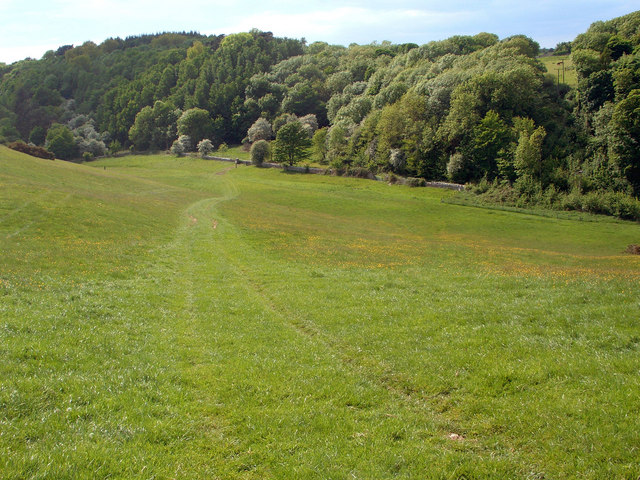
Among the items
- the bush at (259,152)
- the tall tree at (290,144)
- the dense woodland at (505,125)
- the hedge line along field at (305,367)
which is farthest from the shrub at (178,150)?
the hedge line along field at (305,367)

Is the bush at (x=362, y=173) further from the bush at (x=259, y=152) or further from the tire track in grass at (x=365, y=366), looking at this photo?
the tire track in grass at (x=365, y=366)

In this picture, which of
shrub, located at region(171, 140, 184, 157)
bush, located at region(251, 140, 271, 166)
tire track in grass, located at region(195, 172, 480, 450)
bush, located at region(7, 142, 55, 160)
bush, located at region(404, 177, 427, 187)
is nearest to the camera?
tire track in grass, located at region(195, 172, 480, 450)

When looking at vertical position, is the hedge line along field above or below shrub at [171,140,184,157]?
below

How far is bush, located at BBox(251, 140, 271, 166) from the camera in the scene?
129750mm

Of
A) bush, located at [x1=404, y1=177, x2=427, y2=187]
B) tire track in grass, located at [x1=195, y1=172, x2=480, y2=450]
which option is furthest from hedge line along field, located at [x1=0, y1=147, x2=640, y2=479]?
bush, located at [x1=404, y1=177, x2=427, y2=187]

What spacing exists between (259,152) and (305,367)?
405 ft

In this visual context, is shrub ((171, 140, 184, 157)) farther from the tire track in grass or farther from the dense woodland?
the tire track in grass

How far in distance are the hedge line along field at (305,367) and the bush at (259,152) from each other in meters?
103

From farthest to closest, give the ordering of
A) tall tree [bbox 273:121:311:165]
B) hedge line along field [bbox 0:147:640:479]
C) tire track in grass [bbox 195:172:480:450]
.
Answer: tall tree [bbox 273:121:311:165] → tire track in grass [bbox 195:172:480:450] → hedge line along field [bbox 0:147:640:479]

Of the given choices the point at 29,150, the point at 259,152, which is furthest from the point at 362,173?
the point at 29,150

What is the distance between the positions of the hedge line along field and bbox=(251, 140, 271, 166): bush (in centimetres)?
10280

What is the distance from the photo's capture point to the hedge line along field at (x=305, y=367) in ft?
25.8

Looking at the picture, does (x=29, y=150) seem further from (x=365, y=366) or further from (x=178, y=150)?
(x=365, y=366)

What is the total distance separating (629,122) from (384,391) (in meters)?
89.4
